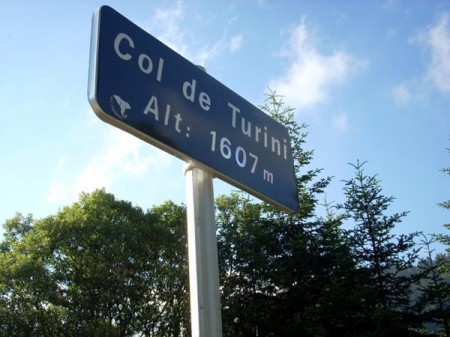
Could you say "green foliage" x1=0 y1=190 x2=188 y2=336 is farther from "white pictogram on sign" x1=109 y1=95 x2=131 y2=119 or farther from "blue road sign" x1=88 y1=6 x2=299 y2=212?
"white pictogram on sign" x1=109 y1=95 x2=131 y2=119

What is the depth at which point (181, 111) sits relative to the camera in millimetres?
2166

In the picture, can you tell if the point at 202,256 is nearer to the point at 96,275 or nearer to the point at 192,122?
the point at 192,122

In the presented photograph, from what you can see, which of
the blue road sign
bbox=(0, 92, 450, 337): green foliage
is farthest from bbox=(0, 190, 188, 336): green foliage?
the blue road sign

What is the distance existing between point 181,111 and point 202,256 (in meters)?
0.69

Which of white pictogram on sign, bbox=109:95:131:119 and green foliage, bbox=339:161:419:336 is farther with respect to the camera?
green foliage, bbox=339:161:419:336

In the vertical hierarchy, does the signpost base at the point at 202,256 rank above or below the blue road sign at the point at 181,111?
below

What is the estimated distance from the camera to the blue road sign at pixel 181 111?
6.23ft

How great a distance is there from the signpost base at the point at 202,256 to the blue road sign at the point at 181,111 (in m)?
0.11

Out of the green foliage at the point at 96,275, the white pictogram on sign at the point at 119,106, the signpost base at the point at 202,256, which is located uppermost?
the green foliage at the point at 96,275

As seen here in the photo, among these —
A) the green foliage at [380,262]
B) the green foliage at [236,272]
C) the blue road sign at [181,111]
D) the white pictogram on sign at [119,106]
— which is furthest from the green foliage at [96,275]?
the white pictogram on sign at [119,106]

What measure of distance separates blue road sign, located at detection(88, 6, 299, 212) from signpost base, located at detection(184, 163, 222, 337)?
114 mm

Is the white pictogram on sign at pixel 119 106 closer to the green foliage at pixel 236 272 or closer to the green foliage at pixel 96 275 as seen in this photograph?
the green foliage at pixel 236 272

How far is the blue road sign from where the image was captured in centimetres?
190

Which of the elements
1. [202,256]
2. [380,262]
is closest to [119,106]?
[202,256]
